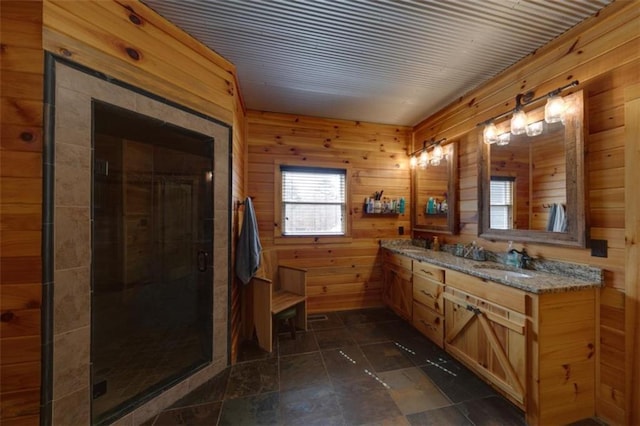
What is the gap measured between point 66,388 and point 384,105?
3.58 meters

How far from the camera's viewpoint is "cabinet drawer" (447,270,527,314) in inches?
62.0

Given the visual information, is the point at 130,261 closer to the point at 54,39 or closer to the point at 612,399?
the point at 54,39

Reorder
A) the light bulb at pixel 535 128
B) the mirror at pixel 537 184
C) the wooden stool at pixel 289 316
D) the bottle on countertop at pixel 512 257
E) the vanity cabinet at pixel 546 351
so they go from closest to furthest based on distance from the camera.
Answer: the vanity cabinet at pixel 546 351, the mirror at pixel 537 184, the light bulb at pixel 535 128, the bottle on countertop at pixel 512 257, the wooden stool at pixel 289 316

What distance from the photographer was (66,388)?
4.03 ft

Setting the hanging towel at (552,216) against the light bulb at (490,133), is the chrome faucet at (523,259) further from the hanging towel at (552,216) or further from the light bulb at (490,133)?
the light bulb at (490,133)

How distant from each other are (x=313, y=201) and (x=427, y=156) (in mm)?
1700

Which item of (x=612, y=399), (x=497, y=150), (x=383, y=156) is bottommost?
(x=612, y=399)

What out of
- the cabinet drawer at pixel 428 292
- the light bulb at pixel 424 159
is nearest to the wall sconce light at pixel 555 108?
the light bulb at pixel 424 159

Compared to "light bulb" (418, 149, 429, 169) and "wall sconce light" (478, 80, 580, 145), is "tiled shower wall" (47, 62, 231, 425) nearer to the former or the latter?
"wall sconce light" (478, 80, 580, 145)

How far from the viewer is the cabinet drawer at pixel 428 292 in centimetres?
231

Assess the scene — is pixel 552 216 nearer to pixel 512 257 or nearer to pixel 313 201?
pixel 512 257

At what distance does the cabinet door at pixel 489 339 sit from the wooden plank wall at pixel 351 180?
1.38 meters

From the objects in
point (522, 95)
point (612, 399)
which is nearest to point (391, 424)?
point (612, 399)

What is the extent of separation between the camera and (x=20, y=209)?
1.14 m
